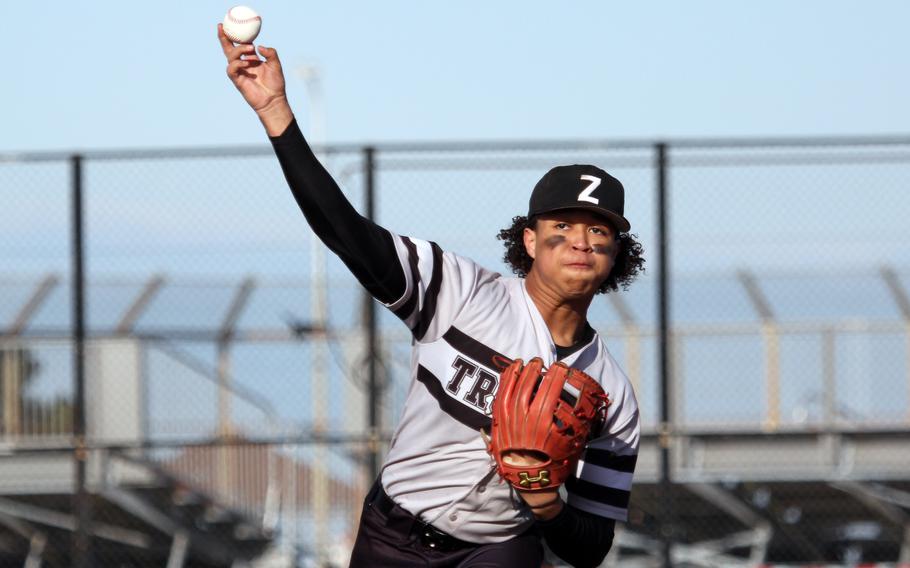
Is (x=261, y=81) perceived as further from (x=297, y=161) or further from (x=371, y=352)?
(x=371, y=352)

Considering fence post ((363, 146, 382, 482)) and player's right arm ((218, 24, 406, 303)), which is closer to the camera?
player's right arm ((218, 24, 406, 303))

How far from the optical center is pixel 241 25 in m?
3.90

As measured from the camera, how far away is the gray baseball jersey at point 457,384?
4.27 m

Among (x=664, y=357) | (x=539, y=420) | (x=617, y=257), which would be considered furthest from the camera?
(x=664, y=357)

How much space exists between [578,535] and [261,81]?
1589 mm

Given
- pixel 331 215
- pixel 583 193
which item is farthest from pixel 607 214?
pixel 331 215

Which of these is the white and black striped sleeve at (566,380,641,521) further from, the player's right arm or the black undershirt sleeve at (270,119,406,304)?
the player's right arm

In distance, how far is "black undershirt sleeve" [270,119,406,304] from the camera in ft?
12.5

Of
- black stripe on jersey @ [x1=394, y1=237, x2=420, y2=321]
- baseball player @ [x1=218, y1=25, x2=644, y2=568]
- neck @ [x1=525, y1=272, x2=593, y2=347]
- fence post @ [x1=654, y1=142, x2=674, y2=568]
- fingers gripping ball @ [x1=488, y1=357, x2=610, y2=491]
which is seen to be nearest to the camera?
fingers gripping ball @ [x1=488, y1=357, x2=610, y2=491]

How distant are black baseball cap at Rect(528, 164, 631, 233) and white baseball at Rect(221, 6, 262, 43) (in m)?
1.00

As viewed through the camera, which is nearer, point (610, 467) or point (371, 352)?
point (610, 467)

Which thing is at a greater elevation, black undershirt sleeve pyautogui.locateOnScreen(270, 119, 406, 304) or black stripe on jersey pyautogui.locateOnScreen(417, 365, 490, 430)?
black undershirt sleeve pyautogui.locateOnScreen(270, 119, 406, 304)

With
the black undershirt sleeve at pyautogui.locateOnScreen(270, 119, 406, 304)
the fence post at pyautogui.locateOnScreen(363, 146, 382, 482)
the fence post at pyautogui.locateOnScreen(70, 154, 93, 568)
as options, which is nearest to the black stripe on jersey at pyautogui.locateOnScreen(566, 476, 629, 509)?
the black undershirt sleeve at pyautogui.locateOnScreen(270, 119, 406, 304)

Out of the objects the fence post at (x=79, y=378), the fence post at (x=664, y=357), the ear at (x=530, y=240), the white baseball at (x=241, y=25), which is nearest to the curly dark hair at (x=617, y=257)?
the ear at (x=530, y=240)
